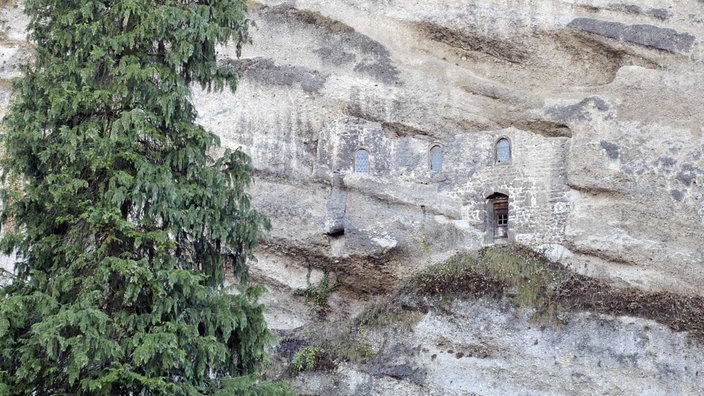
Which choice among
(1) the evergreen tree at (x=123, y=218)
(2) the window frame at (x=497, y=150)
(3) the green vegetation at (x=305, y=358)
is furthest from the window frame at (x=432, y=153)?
(1) the evergreen tree at (x=123, y=218)

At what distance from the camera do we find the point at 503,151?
2778cm

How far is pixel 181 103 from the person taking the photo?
54.0ft

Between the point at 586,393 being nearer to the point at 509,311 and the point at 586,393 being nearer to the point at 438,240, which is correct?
the point at 509,311

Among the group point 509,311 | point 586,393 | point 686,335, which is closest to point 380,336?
point 509,311

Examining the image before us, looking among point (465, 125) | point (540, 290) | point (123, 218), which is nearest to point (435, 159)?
point (465, 125)

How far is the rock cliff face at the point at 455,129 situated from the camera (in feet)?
86.7

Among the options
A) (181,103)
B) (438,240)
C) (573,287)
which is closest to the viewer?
(181,103)

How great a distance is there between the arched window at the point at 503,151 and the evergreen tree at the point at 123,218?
455 inches

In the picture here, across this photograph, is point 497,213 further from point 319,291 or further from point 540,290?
point 319,291

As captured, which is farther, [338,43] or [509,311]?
[338,43]

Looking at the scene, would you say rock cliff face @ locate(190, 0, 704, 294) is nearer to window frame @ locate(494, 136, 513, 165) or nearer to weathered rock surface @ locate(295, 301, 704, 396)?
window frame @ locate(494, 136, 513, 165)

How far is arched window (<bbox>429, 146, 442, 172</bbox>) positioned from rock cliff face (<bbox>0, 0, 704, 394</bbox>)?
3 cm

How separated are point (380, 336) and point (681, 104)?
819 cm

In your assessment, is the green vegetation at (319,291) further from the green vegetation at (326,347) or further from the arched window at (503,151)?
the arched window at (503,151)
